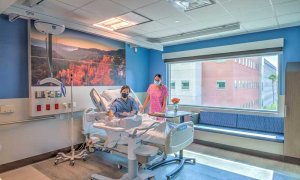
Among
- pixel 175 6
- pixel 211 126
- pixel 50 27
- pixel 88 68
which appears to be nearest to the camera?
pixel 175 6

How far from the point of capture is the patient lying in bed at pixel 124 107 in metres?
2.88

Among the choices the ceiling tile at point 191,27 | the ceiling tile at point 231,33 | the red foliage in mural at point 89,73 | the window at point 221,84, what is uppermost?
the ceiling tile at point 191,27

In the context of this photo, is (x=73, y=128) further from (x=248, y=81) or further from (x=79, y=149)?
(x=248, y=81)

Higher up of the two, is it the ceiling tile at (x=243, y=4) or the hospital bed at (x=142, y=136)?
the ceiling tile at (x=243, y=4)

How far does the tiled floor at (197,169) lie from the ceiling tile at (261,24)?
7.90ft

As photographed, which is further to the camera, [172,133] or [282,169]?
[282,169]

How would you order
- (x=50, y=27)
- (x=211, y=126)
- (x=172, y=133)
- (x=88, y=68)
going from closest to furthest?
(x=172, y=133)
(x=50, y=27)
(x=88, y=68)
(x=211, y=126)

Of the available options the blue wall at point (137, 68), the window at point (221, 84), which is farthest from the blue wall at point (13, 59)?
the window at point (221, 84)

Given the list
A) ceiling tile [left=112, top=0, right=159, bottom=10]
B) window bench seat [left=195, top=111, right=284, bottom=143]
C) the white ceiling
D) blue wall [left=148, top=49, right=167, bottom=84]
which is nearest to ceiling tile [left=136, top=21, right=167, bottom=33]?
the white ceiling

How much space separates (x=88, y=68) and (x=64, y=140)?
58.2 inches

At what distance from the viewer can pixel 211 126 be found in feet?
14.2

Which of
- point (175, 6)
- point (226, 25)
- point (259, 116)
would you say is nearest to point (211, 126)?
point (259, 116)

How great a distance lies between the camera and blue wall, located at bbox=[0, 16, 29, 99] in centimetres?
296

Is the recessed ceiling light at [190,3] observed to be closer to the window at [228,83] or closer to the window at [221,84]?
the window at [228,83]
